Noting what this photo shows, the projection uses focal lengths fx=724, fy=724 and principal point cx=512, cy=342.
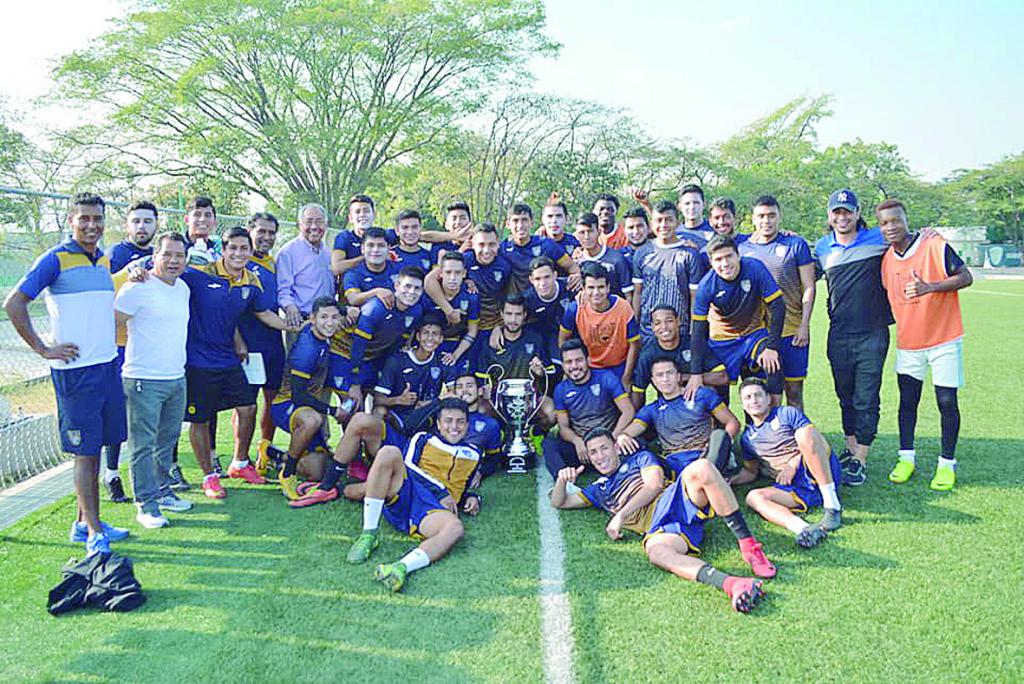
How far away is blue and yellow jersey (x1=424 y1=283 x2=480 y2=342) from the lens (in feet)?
20.1

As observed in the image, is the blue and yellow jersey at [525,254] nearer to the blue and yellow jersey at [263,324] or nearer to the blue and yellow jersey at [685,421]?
the blue and yellow jersey at [685,421]

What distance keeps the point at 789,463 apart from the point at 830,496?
351 mm

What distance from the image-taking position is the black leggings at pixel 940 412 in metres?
5.24

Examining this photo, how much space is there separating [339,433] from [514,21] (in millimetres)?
23939

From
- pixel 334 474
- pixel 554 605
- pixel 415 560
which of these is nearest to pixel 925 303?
pixel 554 605

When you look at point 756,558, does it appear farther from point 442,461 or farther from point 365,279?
point 365,279

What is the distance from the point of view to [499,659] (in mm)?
3180

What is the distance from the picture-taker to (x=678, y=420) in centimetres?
517

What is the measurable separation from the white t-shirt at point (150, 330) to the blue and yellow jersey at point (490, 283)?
2483mm

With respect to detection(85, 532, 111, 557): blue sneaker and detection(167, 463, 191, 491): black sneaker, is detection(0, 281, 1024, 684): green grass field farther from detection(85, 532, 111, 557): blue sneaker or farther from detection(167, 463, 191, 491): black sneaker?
detection(167, 463, 191, 491): black sneaker

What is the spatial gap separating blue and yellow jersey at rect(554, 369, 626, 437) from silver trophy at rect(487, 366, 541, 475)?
1.23ft

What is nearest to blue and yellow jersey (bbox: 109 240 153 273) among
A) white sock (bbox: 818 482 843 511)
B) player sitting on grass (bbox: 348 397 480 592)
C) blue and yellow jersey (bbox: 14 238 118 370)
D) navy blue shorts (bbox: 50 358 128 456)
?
blue and yellow jersey (bbox: 14 238 118 370)

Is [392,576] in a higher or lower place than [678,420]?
lower

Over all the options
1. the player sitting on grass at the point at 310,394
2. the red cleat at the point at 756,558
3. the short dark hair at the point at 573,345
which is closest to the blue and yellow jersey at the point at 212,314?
the player sitting on grass at the point at 310,394
